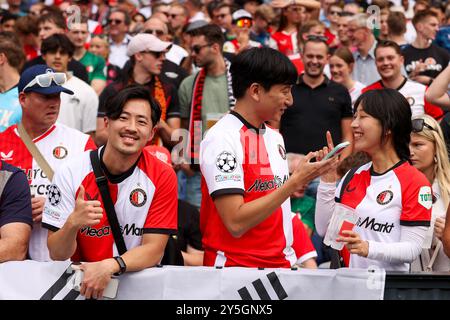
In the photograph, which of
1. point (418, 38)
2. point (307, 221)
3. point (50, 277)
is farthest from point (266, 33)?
point (50, 277)

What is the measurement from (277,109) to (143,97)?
2.58ft

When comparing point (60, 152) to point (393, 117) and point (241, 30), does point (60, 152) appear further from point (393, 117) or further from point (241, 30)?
point (241, 30)

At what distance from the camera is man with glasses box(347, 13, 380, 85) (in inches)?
434

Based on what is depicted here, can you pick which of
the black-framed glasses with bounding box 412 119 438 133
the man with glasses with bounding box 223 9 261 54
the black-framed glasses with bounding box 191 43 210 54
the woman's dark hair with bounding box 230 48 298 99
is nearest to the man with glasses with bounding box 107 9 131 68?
the man with glasses with bounding box 223 9 261 54

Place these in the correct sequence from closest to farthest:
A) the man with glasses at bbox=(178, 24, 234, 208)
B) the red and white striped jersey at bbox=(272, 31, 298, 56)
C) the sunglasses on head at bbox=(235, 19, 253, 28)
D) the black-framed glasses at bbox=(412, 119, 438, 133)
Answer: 1. the black-framed glasses at bbox=(412, 119, 438, 133)
2. the man with glasses at bbox=(178, 24, 234, 208)
3. the red and white striped jersey at bbox=(272, 31, 298, 56)
4. the sunglasses on head at bbox=(235, 19, 253, 28)

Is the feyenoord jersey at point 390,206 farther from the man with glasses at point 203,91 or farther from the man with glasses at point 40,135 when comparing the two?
the man with glasses at point 203,91

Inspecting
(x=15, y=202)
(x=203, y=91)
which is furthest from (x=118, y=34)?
(x=15, y=202)

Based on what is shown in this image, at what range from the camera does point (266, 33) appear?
532 inches

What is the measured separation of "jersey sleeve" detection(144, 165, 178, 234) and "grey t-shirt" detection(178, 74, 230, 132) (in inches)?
156

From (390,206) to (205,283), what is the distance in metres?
1.20

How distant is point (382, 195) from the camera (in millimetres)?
5168

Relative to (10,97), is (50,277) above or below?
below

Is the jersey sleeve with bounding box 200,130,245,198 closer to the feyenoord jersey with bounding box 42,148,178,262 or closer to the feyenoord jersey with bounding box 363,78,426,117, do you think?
the feyenoord jersey with bounding box 42,148,178,262
